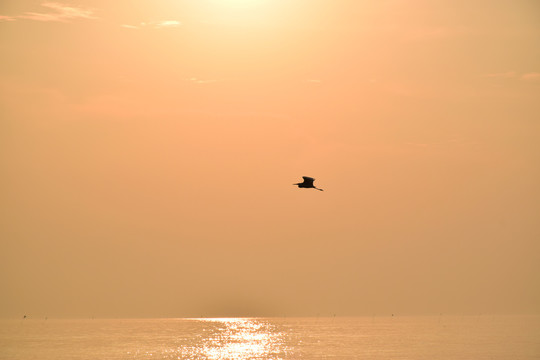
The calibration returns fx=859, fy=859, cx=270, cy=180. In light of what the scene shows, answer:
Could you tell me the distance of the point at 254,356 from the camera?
18850cm

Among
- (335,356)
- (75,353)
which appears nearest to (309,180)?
(335,356)

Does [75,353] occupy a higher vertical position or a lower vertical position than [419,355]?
lower

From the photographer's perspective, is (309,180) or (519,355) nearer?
(309,180)

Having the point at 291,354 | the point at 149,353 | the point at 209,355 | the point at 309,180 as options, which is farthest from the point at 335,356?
the point at 309,180

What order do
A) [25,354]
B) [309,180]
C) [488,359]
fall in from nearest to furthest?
[309,180] < [488,359] < [25,354]

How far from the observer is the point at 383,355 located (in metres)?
186

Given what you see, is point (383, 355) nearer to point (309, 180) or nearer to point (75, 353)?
point (75, 353)

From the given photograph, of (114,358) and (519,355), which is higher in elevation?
(519,355)

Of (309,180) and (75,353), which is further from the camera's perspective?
(75,353)

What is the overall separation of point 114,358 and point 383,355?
57.7 meters

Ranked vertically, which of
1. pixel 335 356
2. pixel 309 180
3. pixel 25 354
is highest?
pixel 309 180

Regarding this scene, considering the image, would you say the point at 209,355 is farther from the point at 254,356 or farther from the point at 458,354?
the point at 458,354

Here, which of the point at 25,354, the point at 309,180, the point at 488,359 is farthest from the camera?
the point at 25,354

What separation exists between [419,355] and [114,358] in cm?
6598
